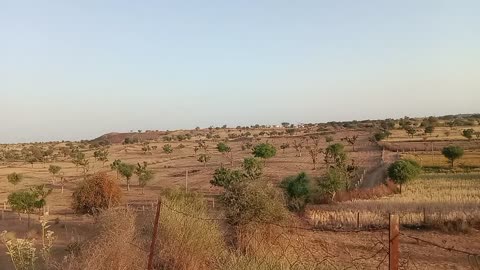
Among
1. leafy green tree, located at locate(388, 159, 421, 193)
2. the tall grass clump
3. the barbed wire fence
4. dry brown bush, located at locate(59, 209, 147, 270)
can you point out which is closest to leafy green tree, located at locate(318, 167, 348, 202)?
leafy green tree, located at locate(388, 159, 421, 193)

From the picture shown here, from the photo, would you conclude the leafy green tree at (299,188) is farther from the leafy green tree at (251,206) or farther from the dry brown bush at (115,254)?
the dry brown bush at (115,254)

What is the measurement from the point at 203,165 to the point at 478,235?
177 ft

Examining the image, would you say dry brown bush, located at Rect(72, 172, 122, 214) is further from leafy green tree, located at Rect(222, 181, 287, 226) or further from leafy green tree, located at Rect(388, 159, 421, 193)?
leafy green tree, located at Rect(388, 159, 421, 193)

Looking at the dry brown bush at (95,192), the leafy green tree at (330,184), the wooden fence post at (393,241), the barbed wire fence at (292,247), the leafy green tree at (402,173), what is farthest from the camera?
the leafy green tree at (402,173)

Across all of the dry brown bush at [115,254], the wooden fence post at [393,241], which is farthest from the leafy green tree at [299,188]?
the wooden fence post at [393,241]

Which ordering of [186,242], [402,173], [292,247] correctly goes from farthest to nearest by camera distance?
[402,173], [292,247], [186,242]

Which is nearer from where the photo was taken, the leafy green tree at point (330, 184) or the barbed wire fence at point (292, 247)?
the barbed wire fence at point (292, 247)

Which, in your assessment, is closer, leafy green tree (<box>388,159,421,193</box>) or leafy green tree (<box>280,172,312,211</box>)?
leafy green tree (<box>280,172,312,211</box>)

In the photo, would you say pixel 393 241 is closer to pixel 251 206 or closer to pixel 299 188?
pixel 251 206

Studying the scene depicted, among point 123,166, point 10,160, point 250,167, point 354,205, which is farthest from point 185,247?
point 10,160

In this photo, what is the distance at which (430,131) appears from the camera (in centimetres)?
9081

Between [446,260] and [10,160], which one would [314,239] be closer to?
[446,260]

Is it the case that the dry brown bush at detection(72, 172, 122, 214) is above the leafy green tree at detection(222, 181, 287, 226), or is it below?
below

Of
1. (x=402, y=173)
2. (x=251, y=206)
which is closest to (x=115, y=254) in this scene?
(x=251, y=206)
